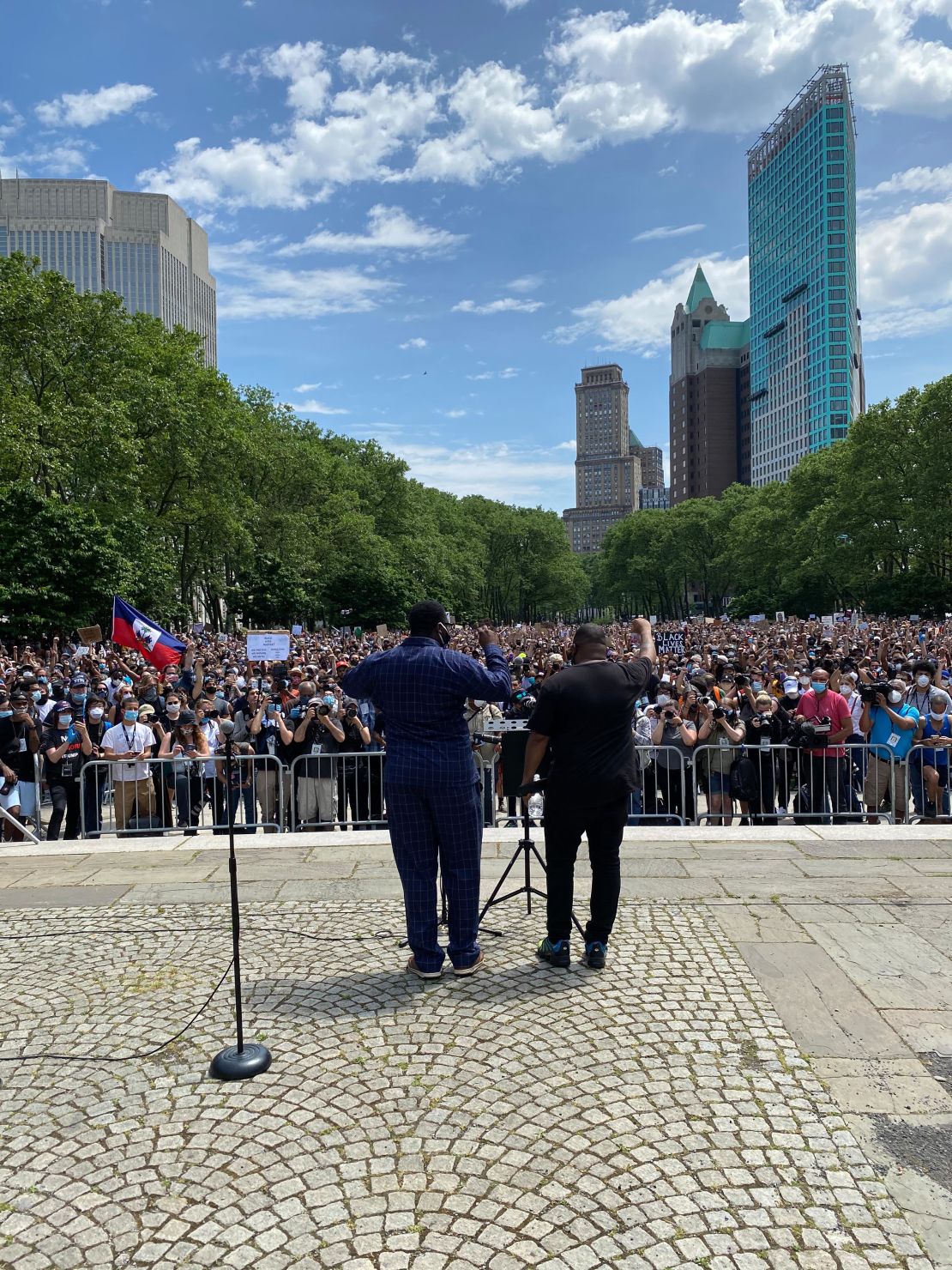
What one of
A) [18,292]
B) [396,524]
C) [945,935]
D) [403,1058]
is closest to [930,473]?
[396,524]

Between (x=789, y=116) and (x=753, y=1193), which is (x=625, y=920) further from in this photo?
(x=789, y=116)

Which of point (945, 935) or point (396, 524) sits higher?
point (396, 524)

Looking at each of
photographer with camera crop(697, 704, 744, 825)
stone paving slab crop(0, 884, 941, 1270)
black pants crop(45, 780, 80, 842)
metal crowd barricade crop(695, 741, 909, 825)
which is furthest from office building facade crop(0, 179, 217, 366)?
stone paving slab crop(0, 884, 941, 1270)

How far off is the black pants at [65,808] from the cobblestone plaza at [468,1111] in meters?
4.37

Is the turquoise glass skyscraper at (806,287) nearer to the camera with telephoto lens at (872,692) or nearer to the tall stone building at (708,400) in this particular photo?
the tall stone building at (708,400)

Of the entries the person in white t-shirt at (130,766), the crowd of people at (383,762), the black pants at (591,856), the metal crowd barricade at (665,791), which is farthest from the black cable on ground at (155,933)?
the metal crowd barricade at (665,791)

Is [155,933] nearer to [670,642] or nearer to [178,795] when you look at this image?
[178,795]

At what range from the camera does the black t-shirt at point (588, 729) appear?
4.75 meters

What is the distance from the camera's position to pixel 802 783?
31.7 feet

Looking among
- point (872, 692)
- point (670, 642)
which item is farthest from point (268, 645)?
point (670, 642)

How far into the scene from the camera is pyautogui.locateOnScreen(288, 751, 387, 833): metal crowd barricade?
9.51m

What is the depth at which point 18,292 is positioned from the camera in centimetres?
2667

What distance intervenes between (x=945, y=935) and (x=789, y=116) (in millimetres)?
184086

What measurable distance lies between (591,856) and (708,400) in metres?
183
